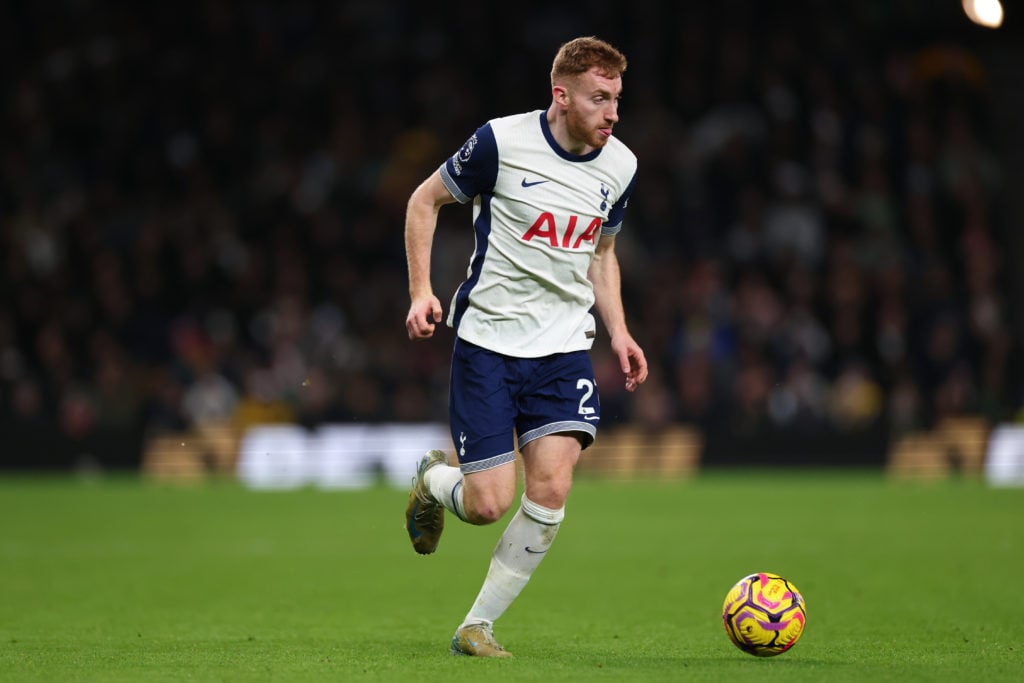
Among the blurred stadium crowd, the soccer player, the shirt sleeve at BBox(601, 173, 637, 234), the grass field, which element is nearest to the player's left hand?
the soccer player

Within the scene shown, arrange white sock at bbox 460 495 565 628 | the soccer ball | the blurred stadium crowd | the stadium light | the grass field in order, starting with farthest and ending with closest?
the blurred stadium crowd < the stadium light < white sock at bbox 460 495 565 628 < the soccer ball < the grass field

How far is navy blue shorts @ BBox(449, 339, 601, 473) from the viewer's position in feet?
20.3

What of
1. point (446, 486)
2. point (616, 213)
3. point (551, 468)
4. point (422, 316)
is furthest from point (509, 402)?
point (616, 213)

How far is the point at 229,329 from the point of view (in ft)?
66.8

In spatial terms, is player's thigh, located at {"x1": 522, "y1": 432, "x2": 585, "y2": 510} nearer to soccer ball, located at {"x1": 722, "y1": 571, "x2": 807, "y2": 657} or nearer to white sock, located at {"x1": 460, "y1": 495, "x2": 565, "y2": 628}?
white sock, located at {"x1": 460, "y1": 495, "x2": 565, "y2": 628}

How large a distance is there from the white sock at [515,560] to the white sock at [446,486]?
24 cm

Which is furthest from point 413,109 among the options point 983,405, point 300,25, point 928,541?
point 928,541

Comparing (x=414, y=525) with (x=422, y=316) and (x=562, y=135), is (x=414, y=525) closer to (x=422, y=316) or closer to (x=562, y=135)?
(x=422, y=316)

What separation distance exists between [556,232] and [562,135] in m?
0.41

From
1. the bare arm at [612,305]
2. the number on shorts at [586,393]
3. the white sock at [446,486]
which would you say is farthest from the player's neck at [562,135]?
the white sock at [446,486]

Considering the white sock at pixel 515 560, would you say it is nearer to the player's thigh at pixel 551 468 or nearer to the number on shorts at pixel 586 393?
the player's thigh at pixel 551 468

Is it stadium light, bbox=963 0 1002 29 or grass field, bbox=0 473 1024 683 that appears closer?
grass field, bbox=0 473 1024 683

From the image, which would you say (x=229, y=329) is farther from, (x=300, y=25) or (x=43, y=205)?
(x=300, y=25)

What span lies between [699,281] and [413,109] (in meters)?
5.38
